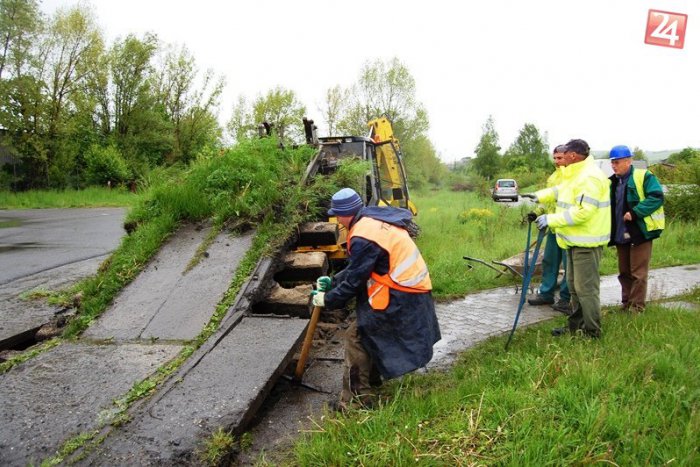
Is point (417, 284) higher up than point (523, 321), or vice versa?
point (417, 284)

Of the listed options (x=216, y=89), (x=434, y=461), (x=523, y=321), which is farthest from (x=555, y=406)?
(x=216, y=89)

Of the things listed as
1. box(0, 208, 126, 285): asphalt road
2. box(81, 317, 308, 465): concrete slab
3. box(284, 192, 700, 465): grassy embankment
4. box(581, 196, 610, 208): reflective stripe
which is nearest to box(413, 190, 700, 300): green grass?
box(581, 196, 610, 208): reflective stripe

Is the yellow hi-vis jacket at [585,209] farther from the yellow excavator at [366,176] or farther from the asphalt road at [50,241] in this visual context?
the asphalt road at [50,241]

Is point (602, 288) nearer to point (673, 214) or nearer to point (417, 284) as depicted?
point (417, 284)

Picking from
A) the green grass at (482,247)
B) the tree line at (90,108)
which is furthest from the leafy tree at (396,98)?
the green grass at (482,247)

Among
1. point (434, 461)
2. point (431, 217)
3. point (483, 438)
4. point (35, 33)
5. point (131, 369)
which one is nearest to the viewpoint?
point (434, 461)

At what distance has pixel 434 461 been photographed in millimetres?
2695

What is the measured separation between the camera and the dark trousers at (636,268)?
530 centimetres

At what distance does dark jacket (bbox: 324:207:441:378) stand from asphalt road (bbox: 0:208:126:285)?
6.73 m

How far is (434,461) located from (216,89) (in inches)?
1371

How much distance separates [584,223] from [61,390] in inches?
175

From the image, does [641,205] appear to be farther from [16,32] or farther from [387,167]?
[16,32]

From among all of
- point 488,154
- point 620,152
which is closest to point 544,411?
point 620,152

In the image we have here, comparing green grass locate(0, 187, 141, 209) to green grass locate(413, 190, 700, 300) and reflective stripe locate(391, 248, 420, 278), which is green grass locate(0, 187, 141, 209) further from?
reflective stripe locate(391, 248, 420, 278)
